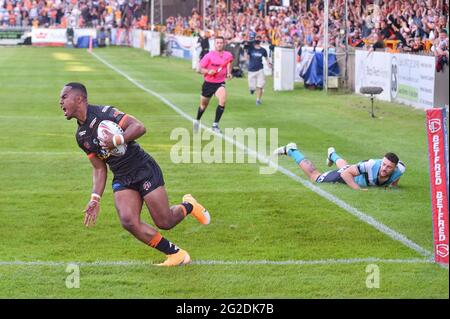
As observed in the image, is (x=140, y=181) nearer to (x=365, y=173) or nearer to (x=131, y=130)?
(x=131, y=130)

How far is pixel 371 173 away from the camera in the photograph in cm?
1386

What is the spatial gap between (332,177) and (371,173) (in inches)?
28.9

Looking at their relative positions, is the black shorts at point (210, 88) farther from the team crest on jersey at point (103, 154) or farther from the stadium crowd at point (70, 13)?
the stadium crowd at point (70, 13)

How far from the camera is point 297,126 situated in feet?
74.3

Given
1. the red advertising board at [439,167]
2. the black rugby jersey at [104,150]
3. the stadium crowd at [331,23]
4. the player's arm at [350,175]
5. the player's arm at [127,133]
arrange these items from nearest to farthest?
1. the red advertising board at [439,167]
2. the player's arm at [127,133]
3. the black rugby jersey at [104,150]
4. the player's arm at [350,175]
5. the stadium crowd at [331,23]

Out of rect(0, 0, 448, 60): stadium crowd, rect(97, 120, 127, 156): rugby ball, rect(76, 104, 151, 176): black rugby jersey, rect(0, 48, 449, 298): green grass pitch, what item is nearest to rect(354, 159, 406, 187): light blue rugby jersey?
rect(0, 48, 449, 298): green grass pitch

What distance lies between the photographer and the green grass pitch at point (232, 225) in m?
8.68

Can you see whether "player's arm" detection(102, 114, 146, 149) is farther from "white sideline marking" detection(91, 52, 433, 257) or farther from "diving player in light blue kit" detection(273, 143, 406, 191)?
"diving player in light blue kit" detection(273, 143, 406, 191)

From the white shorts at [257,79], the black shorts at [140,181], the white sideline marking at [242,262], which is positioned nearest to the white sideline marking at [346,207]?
the white sideline marking at [242,262]

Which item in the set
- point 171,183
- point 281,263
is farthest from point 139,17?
point 281,263

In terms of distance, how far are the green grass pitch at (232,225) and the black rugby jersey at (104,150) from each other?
3.17 feet

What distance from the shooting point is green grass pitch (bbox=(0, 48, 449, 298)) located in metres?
8.68

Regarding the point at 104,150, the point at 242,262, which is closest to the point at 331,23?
the point at 242,262

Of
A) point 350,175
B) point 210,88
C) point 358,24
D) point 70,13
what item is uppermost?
point 70,13
